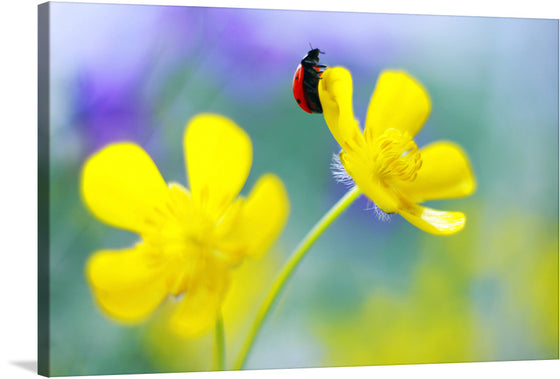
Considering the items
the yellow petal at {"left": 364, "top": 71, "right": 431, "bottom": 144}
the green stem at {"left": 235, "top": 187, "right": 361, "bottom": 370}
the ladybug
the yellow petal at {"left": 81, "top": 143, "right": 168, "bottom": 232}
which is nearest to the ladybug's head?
the ladybug

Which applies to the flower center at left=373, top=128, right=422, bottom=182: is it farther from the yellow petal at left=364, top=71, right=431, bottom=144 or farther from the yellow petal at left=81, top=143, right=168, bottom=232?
the yellow petal at left=81, top=143, right=168, bottom=232

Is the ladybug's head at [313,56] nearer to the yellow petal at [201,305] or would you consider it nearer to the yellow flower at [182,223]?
the yellow flower at [182,223]

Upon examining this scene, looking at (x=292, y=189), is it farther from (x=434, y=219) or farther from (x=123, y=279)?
(x=123, y=279)

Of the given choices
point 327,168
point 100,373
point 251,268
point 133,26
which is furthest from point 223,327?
point 133,26

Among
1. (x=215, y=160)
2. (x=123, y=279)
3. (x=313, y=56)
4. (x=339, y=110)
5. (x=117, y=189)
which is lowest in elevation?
(x=123, y=279)

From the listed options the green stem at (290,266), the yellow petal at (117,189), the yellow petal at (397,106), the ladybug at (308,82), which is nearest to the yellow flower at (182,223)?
the yellow petal at (117,189)

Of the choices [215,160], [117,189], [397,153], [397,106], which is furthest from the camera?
[397,106]

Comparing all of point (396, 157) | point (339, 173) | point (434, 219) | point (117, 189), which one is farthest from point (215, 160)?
point (434, 219)
